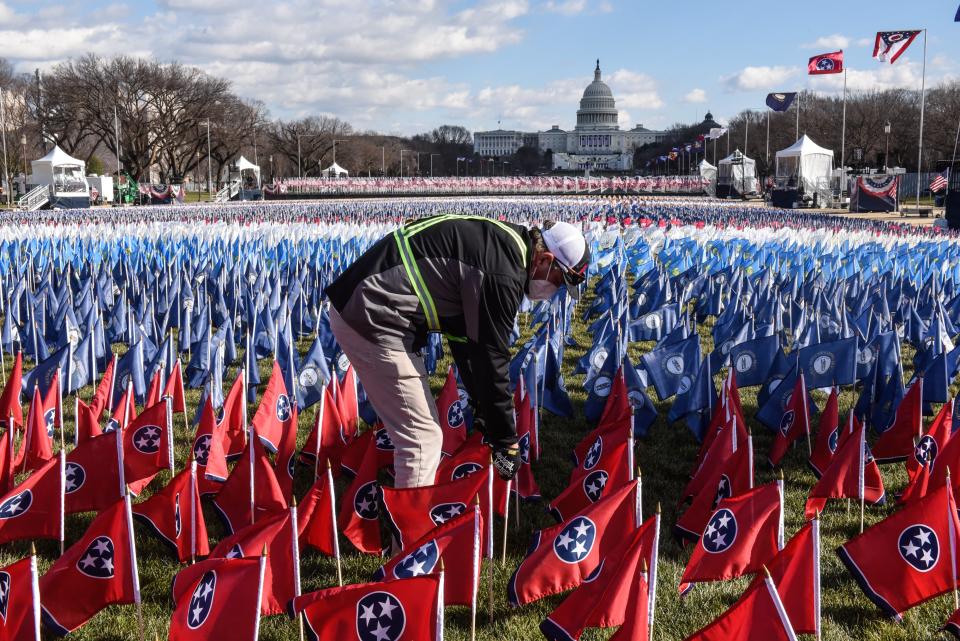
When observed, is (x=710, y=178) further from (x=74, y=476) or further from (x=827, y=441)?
(x=74, y=476)

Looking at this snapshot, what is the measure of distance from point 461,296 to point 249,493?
1770mm

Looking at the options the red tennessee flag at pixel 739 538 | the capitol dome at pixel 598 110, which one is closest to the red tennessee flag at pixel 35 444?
the red tennessee flag at pixel 739 538

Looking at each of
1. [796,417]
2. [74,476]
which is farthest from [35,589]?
[796,417]

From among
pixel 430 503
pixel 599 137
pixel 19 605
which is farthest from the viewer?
pixel 599 137

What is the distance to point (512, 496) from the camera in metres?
5.58

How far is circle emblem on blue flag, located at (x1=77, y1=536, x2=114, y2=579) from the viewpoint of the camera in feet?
12.4

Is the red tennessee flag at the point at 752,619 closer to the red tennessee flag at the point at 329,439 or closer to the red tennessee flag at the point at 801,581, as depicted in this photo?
the red tennessee flag at the point at 801,581

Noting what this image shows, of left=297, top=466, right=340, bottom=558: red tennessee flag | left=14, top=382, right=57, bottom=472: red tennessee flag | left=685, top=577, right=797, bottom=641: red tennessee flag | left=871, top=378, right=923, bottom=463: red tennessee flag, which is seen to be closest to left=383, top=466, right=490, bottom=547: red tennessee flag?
left=297, top=466, right=340, bottom=558: red tennessee flag

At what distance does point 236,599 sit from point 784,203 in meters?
43.2

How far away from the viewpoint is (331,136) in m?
90.0

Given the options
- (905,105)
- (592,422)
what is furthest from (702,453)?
(905,105)

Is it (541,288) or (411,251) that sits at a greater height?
(411,251)

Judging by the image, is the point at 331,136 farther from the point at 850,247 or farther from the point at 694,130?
the point at 850,247

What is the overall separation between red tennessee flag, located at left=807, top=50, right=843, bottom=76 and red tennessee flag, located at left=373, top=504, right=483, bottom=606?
46000 millimetres
